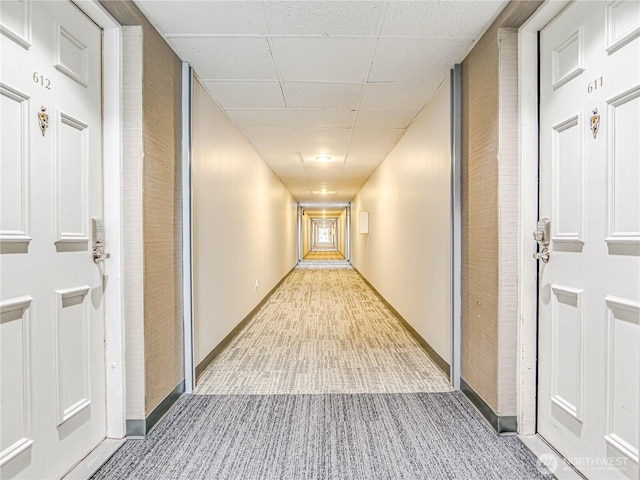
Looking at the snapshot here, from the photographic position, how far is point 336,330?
3910 millimetres

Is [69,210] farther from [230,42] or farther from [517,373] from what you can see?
[517,373]

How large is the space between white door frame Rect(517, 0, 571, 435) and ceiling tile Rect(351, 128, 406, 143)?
2016 mm

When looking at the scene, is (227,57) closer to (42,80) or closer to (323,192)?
(42,80)

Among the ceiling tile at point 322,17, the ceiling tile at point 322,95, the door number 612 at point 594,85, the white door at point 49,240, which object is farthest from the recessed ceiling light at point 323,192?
the door number 612 at point 594,85

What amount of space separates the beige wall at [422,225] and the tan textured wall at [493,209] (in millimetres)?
364

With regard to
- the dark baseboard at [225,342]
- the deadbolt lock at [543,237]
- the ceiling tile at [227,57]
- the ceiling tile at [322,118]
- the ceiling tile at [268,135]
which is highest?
the ceiling tile at [227,57]

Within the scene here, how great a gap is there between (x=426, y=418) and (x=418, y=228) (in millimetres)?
1784

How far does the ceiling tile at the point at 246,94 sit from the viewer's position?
2.69 metres

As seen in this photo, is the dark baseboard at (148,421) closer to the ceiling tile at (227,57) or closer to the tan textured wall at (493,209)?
the tan textured wall at (493,209)

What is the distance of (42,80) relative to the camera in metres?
1.39

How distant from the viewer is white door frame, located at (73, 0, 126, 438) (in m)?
1.76

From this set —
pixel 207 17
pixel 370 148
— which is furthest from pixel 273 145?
pixel 207 17

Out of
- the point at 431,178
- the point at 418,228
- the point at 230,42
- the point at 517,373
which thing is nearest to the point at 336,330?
the point at 418,228

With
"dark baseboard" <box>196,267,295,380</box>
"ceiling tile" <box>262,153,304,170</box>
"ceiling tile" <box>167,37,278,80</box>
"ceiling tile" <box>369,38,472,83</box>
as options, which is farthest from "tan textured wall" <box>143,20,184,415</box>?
"ceiling tile" <box>262,153,304,170</box>
